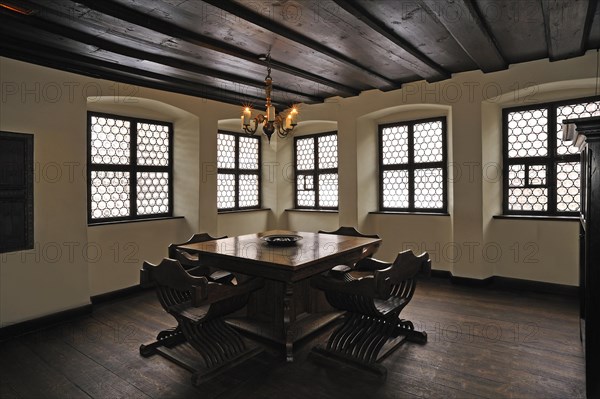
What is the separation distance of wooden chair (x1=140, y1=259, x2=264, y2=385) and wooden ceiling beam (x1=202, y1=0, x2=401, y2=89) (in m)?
1.92

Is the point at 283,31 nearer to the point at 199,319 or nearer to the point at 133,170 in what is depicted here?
the point at 199,319

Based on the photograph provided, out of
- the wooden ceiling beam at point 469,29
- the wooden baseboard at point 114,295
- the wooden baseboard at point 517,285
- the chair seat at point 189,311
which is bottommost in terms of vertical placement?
the wooden baseboard at point 114,295

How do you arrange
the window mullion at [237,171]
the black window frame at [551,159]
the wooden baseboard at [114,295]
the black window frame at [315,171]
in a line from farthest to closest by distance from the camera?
the black window frame at [315,171], the window mullion at [237,171], the black window frame at [551,159], the wooden baseboard at [114,295]

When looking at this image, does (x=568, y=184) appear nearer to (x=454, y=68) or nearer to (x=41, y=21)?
(x=454, y=68)

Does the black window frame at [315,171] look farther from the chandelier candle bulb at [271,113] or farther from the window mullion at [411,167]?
the chandelier candle bulb at [271,113]

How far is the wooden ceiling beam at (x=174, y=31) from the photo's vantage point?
2674mm

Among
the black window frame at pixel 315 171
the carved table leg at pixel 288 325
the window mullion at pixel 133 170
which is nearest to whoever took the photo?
the carved table leg at pixel 288 325

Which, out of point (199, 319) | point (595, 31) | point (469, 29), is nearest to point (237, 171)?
point (199, 319)

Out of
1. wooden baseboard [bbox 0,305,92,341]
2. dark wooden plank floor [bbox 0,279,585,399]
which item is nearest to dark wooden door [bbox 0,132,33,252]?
wooden baseboard [bbox 0,305,92,341]

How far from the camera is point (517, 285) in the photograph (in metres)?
4.64

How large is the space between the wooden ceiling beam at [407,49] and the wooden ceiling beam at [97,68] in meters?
2.46

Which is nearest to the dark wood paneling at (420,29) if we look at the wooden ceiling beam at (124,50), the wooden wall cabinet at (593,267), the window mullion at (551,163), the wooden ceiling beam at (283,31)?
the wooden ceiling beam at (283,31)

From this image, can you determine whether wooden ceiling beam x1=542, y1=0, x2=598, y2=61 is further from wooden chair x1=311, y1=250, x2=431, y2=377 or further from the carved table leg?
the carved table leg

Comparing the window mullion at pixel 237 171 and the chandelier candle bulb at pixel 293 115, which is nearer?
the chandelier candle bulb at pixel 293 115
